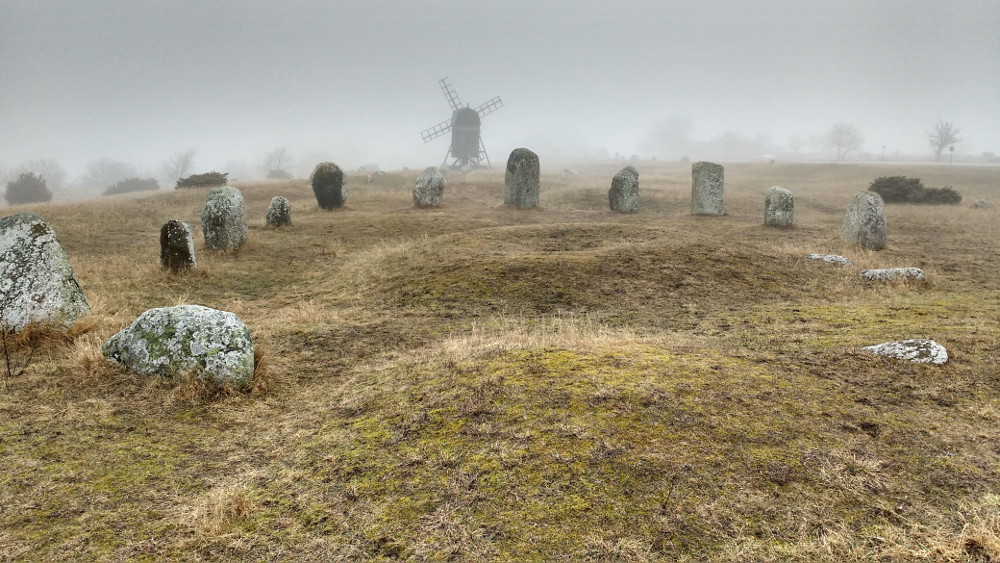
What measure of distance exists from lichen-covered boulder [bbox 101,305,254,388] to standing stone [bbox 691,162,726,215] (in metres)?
23.4

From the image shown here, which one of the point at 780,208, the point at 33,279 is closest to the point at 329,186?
the point at 33,279

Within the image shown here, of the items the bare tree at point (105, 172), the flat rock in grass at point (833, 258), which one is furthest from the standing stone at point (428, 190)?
the bare tree at point (105, 172)

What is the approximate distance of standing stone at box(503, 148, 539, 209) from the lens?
2816cm

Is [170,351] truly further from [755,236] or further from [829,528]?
[755,236]

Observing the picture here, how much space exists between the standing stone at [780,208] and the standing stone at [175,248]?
68.9 ft

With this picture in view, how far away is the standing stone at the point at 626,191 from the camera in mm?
27938

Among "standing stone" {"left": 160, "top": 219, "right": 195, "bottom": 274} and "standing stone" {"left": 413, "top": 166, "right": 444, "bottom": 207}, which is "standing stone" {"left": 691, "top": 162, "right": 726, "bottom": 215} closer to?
"standing stone" {"left": 413, "top": 166, "right": 444, "bottom": 207}

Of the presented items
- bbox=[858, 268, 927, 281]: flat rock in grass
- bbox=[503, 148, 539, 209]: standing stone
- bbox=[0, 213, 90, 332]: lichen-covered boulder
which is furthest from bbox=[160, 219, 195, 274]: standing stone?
bbox=[858, 268, 927, 281]: flat rock in grass

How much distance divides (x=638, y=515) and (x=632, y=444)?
3.34 ft

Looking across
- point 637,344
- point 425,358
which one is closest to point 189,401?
point 425,358

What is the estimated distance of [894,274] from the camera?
13797mm

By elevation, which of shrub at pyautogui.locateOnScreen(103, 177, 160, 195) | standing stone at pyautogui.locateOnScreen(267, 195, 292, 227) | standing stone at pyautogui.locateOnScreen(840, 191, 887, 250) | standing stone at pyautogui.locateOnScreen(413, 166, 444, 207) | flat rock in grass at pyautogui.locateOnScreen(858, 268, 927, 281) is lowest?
flat rock in grass at pyautogui.locateOnScreen(858, 268, 927, 281)

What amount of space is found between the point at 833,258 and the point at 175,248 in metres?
17.6

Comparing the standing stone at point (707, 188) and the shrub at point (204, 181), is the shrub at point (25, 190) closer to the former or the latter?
the shrub at point (204, 181)
